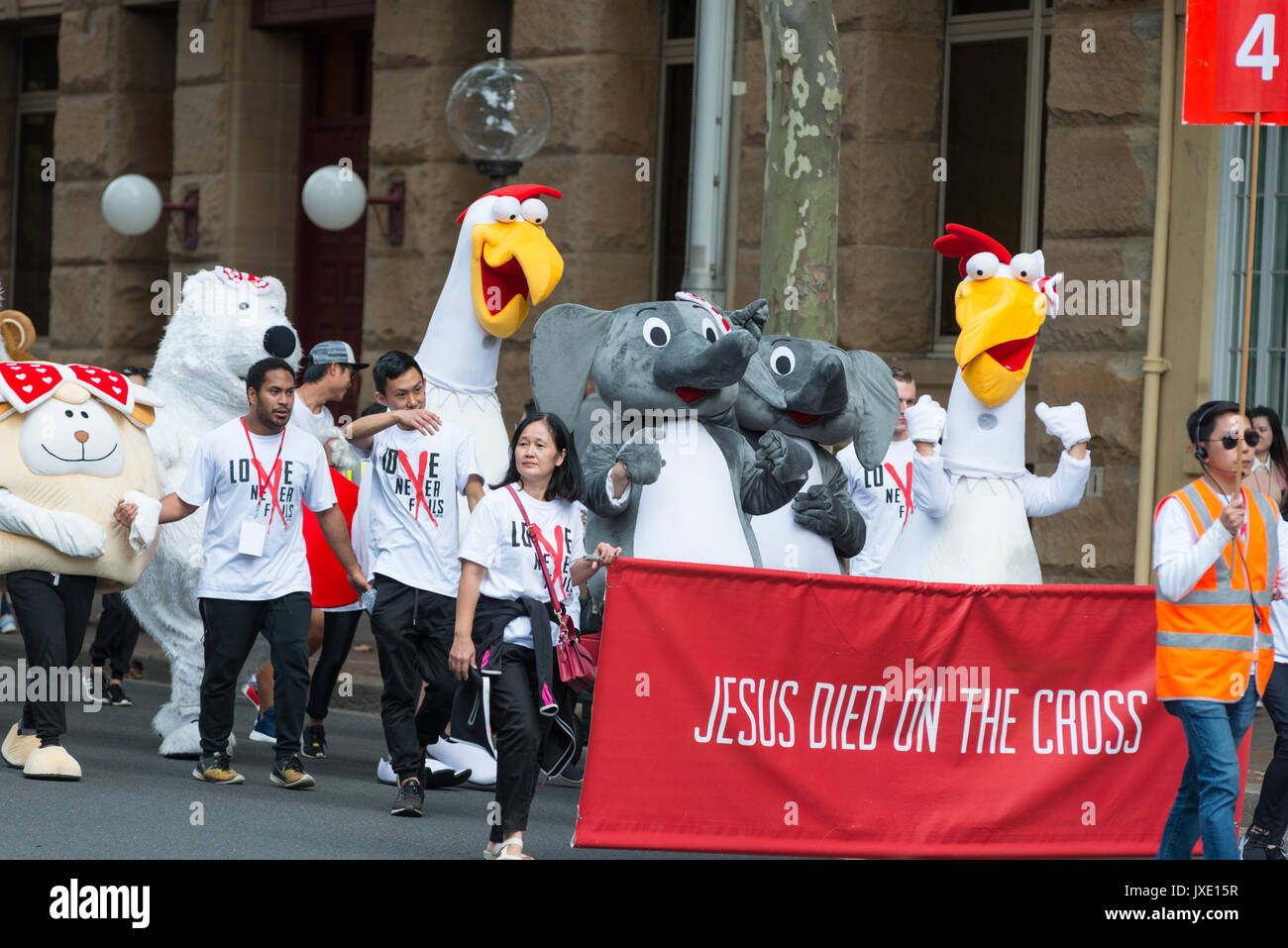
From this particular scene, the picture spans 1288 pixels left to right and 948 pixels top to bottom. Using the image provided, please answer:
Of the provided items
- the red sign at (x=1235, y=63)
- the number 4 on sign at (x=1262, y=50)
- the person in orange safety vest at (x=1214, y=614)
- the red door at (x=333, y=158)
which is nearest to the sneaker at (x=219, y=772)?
the person in orange safety vest at (x=1214, y=614)

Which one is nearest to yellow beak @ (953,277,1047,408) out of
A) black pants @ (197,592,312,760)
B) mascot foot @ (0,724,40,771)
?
black pants @ (197,592,312,760)

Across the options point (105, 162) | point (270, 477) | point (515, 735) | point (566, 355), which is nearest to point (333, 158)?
point (105, 162)

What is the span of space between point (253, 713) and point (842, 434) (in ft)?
14.9

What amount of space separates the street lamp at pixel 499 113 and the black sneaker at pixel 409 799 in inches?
217

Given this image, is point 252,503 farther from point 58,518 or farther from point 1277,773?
point 1277,773

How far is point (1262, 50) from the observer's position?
757cm

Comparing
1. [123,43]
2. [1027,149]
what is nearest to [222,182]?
[123,43]

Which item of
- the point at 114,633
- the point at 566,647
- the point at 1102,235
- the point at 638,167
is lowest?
the point at 114,633

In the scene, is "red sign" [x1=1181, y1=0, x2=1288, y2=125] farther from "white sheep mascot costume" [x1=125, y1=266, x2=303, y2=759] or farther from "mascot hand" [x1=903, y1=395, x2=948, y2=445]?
"white sheep mascot costume" [x1=125, y1=266, x2=303, y2=759]

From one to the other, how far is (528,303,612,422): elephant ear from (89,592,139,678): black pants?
4320 mm

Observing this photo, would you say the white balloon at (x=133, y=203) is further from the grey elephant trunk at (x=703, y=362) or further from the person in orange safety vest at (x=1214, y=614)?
the person in orange safety vest at (x=1214, y=614)

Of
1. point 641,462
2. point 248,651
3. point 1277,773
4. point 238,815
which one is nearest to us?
point 641,462

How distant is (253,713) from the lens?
11312mm

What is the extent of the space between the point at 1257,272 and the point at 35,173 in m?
12.6
